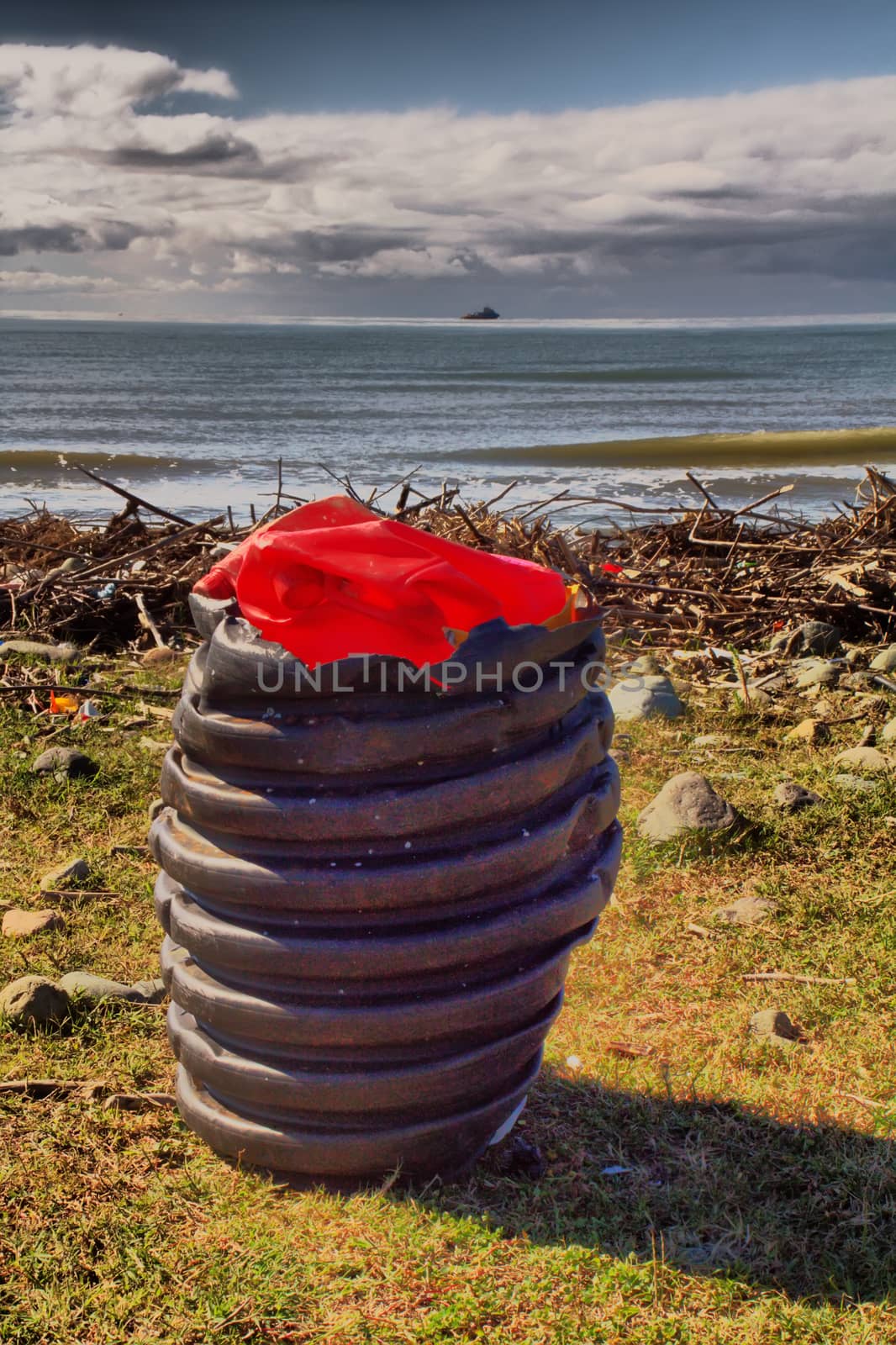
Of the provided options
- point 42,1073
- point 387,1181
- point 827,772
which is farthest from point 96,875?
point 827,772

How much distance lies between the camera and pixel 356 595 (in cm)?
225

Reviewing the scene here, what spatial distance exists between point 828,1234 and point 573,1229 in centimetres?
54

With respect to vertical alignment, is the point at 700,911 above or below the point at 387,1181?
below

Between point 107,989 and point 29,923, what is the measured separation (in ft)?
2.14

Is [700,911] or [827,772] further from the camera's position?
[827,772]

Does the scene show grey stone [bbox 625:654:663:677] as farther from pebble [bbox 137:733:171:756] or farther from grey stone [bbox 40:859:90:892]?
grey stone [bbox 40:859:90:892]

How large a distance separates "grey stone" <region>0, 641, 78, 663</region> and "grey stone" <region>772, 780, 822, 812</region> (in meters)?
4.17

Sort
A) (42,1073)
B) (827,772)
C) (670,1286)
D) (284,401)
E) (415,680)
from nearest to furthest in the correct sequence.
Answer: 1. (415,680)
2. (670,1286)
3. (42,1073)
4. (827,772)
5. (284,401)

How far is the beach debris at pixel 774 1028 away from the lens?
11.0 ft

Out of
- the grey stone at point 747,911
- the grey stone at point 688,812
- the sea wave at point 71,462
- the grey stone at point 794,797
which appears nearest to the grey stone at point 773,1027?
the grey stone at point 747,911

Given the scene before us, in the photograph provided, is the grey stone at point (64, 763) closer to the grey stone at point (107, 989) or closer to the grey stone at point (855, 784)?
the grey stone at point (107, 989)

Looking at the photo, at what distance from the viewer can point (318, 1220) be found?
2.46 m

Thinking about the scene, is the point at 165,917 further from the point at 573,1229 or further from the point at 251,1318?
the point at 573,1229

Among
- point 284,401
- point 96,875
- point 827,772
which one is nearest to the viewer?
point 96,875
